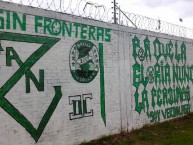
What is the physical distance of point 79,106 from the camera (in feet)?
21.8

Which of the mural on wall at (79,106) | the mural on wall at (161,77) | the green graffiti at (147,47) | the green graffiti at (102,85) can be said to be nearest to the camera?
the mural on wall at (79,106)

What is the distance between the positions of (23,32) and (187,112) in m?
7.16

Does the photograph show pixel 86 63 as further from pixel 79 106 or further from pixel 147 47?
A: pixel 147 47

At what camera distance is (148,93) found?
352 inches

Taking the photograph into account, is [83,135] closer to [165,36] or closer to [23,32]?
[23,32]

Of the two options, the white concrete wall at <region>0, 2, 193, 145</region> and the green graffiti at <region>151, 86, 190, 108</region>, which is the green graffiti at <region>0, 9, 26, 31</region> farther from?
the green graffiti at <region>151, 86, 190, 108</region>

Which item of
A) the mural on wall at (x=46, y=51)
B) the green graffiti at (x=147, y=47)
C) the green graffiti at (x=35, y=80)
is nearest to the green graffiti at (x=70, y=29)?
the mural on wall at (x=46, y=51)

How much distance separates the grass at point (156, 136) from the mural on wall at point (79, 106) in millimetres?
603

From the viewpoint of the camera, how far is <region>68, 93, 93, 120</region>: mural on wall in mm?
6524

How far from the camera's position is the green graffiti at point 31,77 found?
5345 mm

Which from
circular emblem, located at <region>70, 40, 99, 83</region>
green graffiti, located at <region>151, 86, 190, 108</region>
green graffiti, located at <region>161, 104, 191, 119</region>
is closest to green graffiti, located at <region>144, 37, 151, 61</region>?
green graffiti, located at <region>151, 86, 190, 108</region>

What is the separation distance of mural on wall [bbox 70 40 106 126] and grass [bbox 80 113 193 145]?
581mm

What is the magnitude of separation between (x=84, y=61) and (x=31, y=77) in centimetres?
146

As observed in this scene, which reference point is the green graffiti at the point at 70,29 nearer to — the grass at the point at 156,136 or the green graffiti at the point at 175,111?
the grass at the point at 156,136
